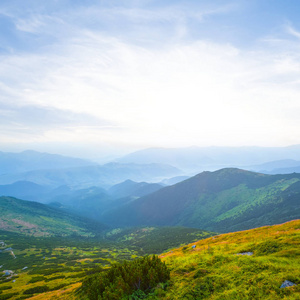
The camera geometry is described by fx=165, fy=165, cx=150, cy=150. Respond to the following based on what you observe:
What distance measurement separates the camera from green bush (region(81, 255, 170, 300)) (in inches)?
716

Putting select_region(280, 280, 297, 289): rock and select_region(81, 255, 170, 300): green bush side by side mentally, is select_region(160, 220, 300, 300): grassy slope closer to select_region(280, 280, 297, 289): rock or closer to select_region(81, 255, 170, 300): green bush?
select_region(280, 280, 297, 289): rock

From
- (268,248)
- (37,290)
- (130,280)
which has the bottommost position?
(37,290)

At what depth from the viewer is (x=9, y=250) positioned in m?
156

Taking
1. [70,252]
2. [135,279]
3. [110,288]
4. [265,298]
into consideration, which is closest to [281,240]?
[265,298]

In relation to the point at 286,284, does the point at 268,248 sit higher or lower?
lower

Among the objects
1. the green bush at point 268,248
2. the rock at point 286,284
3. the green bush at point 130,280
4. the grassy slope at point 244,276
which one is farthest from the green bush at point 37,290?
the rock at point 286,284

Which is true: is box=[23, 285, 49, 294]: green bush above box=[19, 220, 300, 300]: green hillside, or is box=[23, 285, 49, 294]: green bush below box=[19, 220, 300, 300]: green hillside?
below

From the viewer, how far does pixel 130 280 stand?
19406 mm

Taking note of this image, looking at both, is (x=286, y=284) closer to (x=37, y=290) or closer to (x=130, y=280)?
(x=130, y=280)

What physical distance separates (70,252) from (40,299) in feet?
481

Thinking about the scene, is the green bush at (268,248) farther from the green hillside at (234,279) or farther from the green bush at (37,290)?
the green bush at (37,290)

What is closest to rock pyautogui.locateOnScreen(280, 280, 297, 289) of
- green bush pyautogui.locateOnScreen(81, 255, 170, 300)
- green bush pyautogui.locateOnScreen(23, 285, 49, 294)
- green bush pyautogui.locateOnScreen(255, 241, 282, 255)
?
green bush pyautogui.locateOnScreen(255, 241, 282, 255)

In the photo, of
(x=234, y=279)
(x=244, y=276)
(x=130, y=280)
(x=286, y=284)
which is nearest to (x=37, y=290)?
(x=130, y=280)

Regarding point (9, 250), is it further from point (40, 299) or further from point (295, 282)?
point (295, 282)
